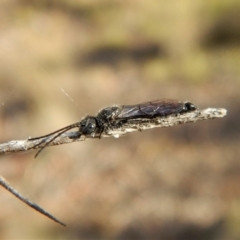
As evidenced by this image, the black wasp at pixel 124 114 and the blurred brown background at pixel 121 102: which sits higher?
the blurred brown background at pixel 121 102

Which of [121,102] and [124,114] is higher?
[121,102]

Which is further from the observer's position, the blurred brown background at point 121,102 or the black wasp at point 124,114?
the blurred brown background at point 121,102

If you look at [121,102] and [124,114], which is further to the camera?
[121,102]

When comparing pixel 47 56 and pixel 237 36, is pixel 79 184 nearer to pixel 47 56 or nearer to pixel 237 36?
pixel 47 56

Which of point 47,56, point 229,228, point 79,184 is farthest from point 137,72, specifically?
point 229,228

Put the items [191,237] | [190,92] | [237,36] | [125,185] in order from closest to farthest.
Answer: [191,237] < [125,185] < [190,92] < [237,36]
